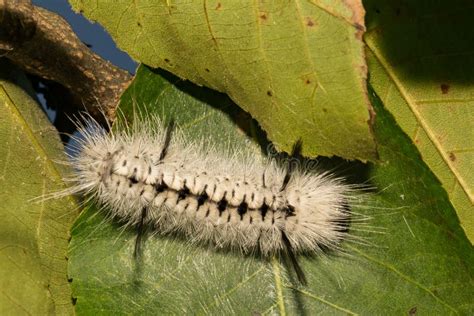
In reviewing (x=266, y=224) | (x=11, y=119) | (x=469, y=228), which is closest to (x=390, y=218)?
(x=469, y=228)

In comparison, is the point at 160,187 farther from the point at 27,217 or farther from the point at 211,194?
the point at 27,217

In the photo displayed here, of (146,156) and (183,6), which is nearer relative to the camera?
(183,6)

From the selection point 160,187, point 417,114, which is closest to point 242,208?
point 160,187

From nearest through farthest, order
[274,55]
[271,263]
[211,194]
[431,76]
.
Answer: [274,55] → [431,76] → [271,263] → [211,194]

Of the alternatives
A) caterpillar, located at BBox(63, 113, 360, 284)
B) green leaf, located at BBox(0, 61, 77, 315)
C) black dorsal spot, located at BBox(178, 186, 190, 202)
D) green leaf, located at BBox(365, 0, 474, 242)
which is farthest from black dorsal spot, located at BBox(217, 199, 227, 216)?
green leaf, located at BBox(365, 0, 474, 242)

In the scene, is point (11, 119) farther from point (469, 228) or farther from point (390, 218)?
point (469, 228)
